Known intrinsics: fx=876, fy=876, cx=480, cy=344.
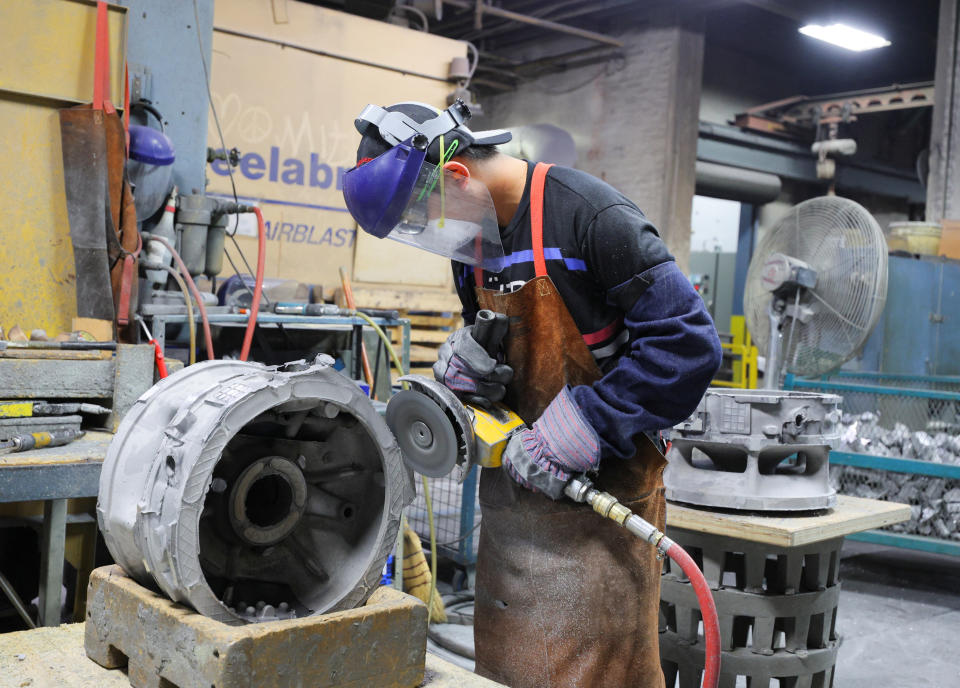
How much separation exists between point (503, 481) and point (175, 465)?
2.44 ft

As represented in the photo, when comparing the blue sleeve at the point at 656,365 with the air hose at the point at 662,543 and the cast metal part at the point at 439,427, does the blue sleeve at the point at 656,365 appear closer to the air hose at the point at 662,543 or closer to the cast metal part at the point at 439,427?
the air hose at the point at 662,543

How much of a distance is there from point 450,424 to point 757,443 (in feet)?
3.58

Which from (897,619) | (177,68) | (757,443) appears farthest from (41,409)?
(897,619)

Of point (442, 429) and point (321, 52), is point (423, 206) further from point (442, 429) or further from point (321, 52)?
point (321, 52)

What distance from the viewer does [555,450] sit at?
1.49 meters

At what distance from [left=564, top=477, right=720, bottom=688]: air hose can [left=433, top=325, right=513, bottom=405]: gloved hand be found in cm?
24

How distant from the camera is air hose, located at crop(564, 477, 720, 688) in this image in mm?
1455

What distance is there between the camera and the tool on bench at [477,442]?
147 cm

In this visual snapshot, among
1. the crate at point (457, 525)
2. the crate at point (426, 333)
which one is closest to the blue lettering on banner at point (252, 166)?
the crate at point (426, 333)

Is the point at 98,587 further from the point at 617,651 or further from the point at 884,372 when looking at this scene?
the point at 884,372

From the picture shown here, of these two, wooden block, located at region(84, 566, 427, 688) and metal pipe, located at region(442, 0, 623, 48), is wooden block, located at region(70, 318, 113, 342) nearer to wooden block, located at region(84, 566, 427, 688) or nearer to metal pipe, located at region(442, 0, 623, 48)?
wooden block, located at region(84, 566, 427, 688)

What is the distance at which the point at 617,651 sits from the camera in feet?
5.48

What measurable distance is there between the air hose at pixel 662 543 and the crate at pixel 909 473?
2.78 m

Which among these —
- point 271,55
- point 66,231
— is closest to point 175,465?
point 66,231
